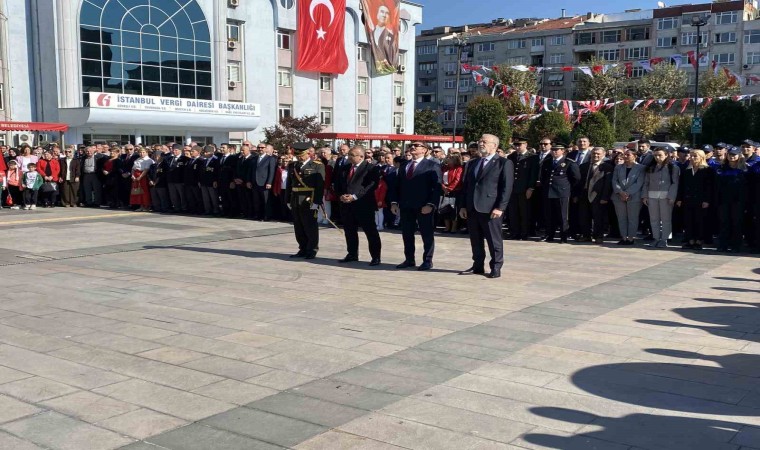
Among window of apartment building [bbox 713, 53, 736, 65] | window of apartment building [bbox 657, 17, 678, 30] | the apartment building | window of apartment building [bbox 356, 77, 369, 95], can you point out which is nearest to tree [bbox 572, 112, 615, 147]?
window of apartment building [bbox 356, 77, 369, 95]

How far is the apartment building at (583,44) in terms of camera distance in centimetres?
7875

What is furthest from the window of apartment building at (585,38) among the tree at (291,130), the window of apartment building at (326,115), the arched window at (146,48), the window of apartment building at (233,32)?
the arched window at (146,48)

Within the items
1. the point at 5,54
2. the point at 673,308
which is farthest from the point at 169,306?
the point at 5,54

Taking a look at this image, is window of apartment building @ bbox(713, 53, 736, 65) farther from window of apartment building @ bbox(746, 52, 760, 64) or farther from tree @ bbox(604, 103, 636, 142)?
tree @ bbox(604, 103, 636, 142)

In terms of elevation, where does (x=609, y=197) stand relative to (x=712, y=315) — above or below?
above

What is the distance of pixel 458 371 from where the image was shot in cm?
579

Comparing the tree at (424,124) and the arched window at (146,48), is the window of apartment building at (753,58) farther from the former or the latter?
the arched window at (146,48)

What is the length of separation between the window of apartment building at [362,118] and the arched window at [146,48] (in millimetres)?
14632

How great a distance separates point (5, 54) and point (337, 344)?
1515 inches

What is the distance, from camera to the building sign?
1538 inches

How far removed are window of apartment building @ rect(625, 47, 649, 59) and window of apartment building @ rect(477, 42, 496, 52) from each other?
1812 cm

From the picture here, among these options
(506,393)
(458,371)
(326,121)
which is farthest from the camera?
(326,121)

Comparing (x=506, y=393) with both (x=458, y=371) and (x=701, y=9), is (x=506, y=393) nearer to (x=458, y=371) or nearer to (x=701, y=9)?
(x=458, y=371)

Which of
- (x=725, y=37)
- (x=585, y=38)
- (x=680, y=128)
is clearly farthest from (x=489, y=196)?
(x=585, y=38)
